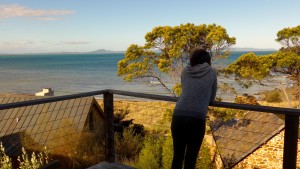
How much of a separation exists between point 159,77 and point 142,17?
163ft

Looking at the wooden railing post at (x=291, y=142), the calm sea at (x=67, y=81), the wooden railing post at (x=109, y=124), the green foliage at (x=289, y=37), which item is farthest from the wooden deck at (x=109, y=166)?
the calm sea at (x=67, y=81)

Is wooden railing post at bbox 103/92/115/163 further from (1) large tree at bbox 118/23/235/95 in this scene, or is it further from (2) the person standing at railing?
(1) large tree at bbox 118/23/235/95

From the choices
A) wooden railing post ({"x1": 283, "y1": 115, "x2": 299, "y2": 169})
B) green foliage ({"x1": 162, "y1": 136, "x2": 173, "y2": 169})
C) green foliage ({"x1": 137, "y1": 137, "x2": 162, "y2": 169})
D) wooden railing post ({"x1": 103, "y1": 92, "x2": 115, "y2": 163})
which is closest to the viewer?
wooden railing post ({"x1": 283, "y1": 115, "x2": 299, "y2": 169})

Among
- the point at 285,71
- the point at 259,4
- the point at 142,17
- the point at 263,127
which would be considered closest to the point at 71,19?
the point at 142,17

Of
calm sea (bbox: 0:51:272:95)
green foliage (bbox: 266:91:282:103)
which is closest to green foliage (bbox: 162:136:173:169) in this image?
calm sea (bbox: 0:51:272:95)

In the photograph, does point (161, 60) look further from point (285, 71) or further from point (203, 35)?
point (285, 71)

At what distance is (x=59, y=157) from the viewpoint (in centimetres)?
965

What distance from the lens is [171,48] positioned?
22.0m

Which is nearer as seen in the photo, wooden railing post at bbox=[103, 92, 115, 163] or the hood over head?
the hood over head

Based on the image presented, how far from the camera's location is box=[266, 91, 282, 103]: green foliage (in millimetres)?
37656

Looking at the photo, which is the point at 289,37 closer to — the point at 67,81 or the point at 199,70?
the point at 199,70

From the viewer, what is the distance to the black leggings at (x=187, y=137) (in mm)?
3067

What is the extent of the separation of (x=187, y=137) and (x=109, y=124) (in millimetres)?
1940

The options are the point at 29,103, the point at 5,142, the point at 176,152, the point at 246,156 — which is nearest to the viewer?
the point at 176,152
